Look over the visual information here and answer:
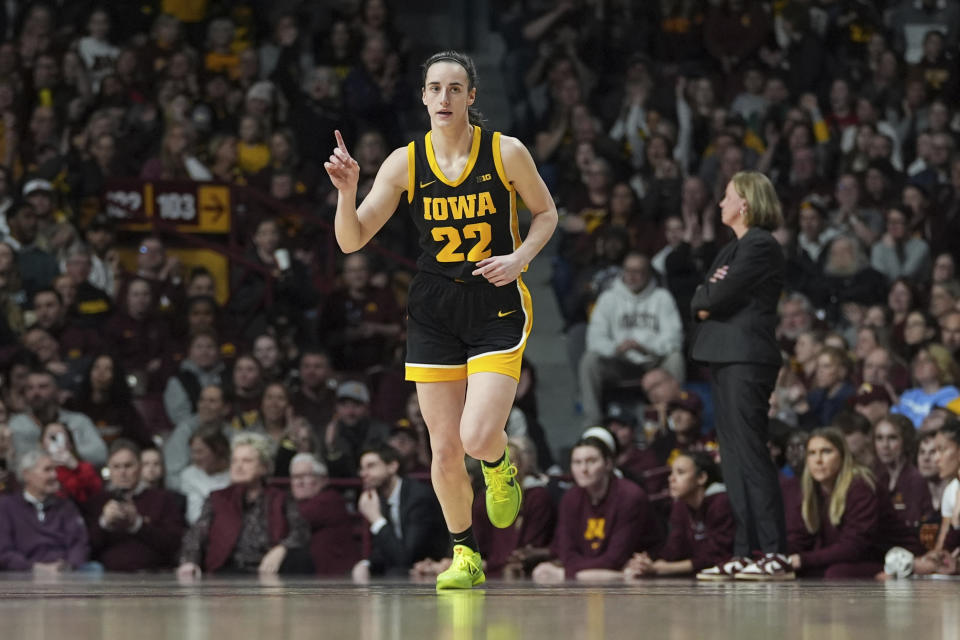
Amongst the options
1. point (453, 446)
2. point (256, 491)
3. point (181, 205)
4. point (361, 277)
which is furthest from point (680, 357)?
point (453, 446)

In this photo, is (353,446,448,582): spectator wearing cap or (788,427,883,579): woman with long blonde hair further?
Result: (353,446,448,582): spectator wearing cap

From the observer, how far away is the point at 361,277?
13.1 metres

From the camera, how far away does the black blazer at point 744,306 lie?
25.1 ft

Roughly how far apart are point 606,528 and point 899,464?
74.2 inches

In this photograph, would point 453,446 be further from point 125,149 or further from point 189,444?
point 125,149

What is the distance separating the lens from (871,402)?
1084 cm

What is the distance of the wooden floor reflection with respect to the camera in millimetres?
3920

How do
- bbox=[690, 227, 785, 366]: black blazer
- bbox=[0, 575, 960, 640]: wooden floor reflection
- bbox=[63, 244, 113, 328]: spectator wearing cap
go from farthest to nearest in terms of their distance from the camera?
bbox=[63, 244, 113, 328]: spectator wearing cap
bbox=[690, 227, 785, 366]: black blazer
bbox=[0, 575, 960, 640]: wooden floor reflection

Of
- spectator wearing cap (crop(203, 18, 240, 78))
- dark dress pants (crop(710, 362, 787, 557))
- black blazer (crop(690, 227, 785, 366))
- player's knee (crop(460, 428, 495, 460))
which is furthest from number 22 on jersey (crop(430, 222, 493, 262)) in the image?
spectator wearing cap (crop(203, 18, 240, 78))

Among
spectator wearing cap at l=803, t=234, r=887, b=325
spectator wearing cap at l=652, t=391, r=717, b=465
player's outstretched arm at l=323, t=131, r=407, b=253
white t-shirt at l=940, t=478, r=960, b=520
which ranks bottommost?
white t-shirt at l=940, t=478, r=960, b=520

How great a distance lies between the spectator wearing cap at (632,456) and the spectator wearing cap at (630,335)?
0.57m

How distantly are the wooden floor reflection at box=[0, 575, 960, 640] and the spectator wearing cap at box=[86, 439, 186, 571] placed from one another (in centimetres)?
381

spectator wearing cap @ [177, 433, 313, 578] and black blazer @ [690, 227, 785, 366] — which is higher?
black blazer @ [690, 227, 785, 366]

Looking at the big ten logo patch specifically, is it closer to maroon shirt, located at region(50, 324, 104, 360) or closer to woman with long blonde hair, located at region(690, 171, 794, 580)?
woman with long blonde hair, located at region(690, 171, 794, 580)
